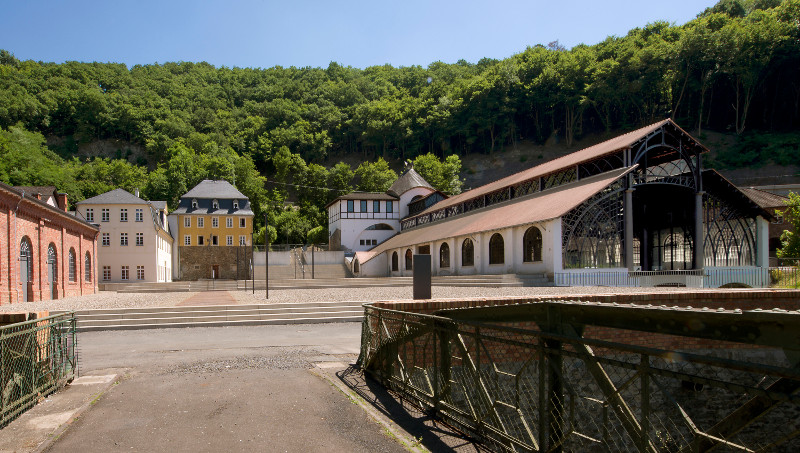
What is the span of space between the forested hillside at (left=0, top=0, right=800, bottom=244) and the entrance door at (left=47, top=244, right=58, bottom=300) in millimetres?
41545

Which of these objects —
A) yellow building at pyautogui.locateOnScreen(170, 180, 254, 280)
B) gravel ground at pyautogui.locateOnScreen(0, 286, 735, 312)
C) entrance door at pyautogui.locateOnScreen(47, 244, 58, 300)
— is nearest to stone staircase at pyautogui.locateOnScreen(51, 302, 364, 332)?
gravel ground at pyautogui.locateOnScreen(0, 286, 735, 312)


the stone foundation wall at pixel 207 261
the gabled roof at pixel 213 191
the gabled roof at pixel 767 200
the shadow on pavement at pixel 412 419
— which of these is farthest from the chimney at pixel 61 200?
the gabled roof at pixel 767 200

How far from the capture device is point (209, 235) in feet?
194

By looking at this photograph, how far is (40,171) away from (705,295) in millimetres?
74636

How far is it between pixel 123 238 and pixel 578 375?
157 ft

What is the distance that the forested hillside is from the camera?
249 feet

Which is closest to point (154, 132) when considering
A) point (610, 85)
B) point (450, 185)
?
point (450, 185)

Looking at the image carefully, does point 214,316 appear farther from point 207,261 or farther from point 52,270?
point 207,261

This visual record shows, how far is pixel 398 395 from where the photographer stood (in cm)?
694

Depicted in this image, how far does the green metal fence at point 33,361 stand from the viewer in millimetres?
5851

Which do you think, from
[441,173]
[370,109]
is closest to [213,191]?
[441,173]

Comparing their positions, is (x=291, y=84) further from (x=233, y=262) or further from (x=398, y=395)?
(x=398, y=395)

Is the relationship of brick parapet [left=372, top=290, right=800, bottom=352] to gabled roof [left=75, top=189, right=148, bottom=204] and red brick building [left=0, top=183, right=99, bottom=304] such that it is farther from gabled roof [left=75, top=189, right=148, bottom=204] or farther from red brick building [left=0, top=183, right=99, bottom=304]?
gabled roof [left=75, top=189, right=148, bottom=204]

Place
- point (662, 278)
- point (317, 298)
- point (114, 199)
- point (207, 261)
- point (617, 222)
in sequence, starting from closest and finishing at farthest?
point (317, 298) < point (662, 278) < point (617, 222) < point (114, 199) < point (207, 261)
